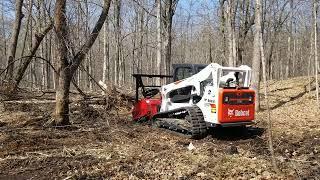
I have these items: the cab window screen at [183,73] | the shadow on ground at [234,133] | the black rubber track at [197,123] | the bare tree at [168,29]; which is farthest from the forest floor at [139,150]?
the bare tree at [168,29]

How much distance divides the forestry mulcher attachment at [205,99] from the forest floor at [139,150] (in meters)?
0.46

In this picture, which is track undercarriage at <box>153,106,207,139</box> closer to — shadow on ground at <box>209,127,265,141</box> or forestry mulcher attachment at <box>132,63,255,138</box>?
forestry mulcher attachment at <box>132,63,255,138</box>

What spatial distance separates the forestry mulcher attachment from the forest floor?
0.46 metres

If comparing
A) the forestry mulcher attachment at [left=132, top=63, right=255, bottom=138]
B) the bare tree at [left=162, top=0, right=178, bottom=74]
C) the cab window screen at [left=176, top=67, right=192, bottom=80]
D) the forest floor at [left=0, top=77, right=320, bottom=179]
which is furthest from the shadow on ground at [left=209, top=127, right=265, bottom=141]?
the bare tree at [left=162, top=0, right=178, bottom=74]

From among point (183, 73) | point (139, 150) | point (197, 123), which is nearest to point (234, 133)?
point (197, 123)

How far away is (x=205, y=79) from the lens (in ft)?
36.9

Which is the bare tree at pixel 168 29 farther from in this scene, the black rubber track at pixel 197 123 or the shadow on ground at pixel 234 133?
the black rubber track at pixel 197 123

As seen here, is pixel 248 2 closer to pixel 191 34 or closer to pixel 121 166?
pixel 121 166

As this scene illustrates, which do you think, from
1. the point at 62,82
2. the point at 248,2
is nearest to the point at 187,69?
the point at 62,82

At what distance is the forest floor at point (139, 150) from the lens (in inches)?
283

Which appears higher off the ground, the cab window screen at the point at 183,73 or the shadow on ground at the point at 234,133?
the cab window screen at the point at 183,73

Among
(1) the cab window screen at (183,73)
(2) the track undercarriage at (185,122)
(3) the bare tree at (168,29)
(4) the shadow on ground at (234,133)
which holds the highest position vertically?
(3) the bare tree at (168,29)

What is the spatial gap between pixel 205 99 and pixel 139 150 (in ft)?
9.14

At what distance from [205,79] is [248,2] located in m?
18.5
